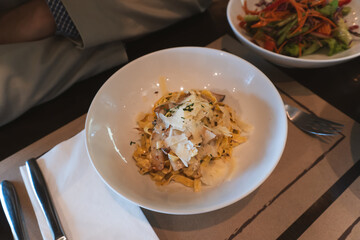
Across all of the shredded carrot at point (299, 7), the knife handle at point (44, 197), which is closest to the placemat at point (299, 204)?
the knife handle at point (44, 197)

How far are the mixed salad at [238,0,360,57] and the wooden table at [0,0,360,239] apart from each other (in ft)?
0.42

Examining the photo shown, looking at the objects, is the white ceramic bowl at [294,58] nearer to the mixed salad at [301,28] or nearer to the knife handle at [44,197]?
the mixed salad at [301,28]

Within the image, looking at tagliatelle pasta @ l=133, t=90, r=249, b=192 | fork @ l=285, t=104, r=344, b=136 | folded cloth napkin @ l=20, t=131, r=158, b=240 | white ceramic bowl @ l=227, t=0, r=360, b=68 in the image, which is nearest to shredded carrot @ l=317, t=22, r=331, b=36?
white ceramic bowl @ l=227, t=0, r=360, b=68

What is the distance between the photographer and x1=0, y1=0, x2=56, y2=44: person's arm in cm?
141

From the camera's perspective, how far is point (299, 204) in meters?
0.93

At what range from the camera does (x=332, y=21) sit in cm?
133

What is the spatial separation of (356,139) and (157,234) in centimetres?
96

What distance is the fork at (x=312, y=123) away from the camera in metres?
1.08

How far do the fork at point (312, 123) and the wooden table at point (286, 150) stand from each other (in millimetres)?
42

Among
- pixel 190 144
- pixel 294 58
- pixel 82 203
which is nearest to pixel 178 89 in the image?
pixel 190 144

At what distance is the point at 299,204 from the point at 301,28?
93cm

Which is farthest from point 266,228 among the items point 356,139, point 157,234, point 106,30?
point 106,30

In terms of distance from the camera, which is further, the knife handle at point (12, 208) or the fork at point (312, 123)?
the fork at point (312, 123)

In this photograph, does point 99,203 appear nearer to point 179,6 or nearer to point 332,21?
point 179,6
